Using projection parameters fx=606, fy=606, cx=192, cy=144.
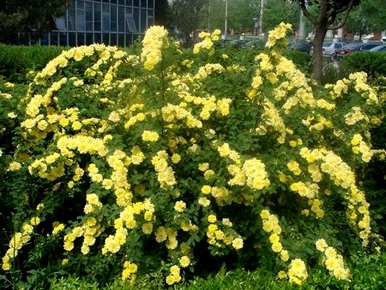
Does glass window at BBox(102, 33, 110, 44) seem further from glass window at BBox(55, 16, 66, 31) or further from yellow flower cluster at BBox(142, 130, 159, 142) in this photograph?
yellow flower cluster at BBox(142, 130, 159, 142)

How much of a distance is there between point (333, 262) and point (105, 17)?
27.9 meters

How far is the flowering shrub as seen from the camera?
3.45 metres

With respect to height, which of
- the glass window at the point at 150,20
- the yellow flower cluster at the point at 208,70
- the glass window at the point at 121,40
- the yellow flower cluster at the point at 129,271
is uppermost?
the yellow flower cluster at the point at 208,70

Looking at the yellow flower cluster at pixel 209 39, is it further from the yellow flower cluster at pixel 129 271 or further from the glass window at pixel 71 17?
the glass window at pixel 71 17

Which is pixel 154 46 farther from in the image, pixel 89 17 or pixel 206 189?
pixel 89 17

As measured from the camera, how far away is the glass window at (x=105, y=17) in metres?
29.6

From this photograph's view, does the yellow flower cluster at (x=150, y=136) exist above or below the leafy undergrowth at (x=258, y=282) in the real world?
above

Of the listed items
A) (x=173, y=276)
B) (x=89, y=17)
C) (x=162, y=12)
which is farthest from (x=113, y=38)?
(x=173, y=276)

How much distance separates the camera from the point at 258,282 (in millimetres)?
3121

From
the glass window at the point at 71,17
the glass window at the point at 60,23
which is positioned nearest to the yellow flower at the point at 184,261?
the glass window at the point at 60,23

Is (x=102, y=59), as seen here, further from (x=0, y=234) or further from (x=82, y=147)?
(x=0, y=234)

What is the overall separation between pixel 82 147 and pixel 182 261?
97 cm

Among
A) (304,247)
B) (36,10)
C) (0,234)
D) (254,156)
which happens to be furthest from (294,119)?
(36,10)

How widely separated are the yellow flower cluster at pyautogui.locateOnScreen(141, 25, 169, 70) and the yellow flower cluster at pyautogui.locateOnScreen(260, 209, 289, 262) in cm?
114
